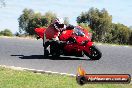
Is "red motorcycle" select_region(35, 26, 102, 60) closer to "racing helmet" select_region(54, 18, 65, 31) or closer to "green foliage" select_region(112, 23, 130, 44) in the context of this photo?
"racing helmet" select_region(54, 18, 65, 31)

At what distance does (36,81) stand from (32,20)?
52294 millimetres

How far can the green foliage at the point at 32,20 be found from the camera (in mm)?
56188

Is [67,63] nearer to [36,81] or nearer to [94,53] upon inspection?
[94,53]

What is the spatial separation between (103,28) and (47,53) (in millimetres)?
57918

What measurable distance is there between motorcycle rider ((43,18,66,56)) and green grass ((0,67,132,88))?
4.06 metres

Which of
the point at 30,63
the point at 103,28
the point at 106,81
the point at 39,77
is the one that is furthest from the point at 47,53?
the point at 103,28

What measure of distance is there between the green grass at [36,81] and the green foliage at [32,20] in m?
44.3

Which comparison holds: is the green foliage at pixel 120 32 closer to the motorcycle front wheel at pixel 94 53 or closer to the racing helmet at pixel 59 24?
the racing helmet at pixel 59 24

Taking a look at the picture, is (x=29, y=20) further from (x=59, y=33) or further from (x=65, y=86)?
(x=65, y=86)

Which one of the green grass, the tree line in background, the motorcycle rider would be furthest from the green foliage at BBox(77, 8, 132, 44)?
the green grass

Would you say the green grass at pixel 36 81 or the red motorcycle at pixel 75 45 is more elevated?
the red motorcycle at pixel 75 45

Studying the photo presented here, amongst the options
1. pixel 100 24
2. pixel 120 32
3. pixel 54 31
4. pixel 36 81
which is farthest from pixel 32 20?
pixel 36 81

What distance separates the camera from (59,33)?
14461mm

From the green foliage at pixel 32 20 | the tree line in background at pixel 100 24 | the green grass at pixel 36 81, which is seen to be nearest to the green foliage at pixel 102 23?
the tree line in background at pixel 100 24
